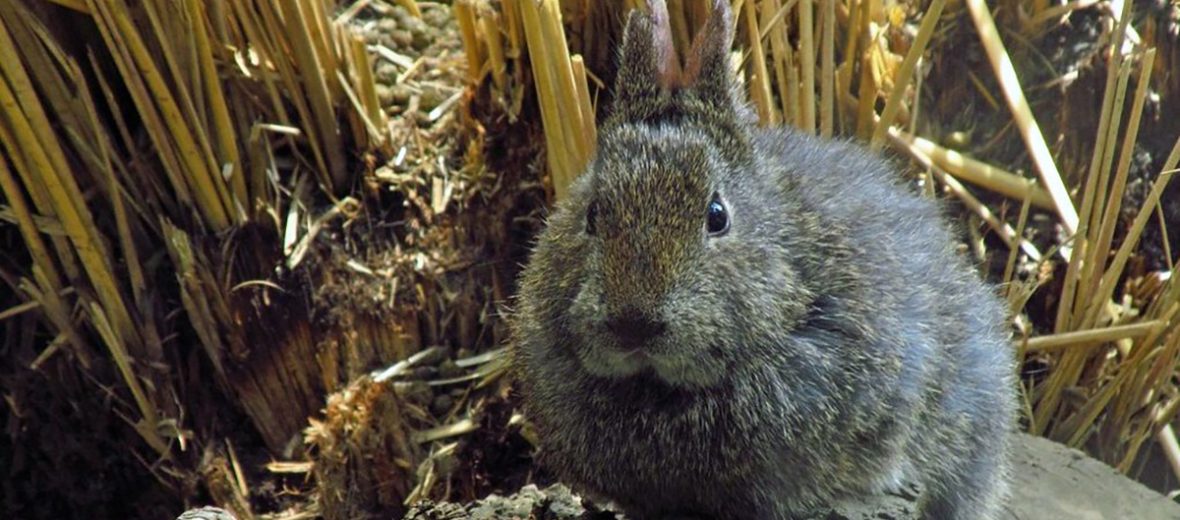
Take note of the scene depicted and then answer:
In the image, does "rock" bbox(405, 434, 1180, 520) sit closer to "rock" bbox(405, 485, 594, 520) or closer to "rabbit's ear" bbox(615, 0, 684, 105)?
"rock" bbox(405, 485, 594, 520)

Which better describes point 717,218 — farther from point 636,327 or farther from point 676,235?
point 636,327

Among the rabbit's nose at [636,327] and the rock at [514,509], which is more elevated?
the rabbit's nose at [636,327]

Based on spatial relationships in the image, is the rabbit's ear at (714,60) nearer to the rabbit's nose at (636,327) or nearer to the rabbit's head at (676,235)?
the rabbit's head at (676,235)

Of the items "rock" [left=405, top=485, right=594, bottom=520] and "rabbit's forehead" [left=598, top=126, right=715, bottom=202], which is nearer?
"rabbit's forehead" [left=598, top=126, right=715, bottom=202]

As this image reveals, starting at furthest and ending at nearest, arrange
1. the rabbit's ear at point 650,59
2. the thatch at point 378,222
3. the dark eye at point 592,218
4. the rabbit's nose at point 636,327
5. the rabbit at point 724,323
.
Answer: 1. the thatch at point 378,222
2. the rabbit's ear at point 650,59
3. the dark eye at point 592,218
4. the rabbit at point 724,323
5. the rabbit's nose at point 636,327

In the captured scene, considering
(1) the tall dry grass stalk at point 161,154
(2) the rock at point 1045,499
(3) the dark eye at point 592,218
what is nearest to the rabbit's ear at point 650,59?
(3) the dark eye at point 592,218

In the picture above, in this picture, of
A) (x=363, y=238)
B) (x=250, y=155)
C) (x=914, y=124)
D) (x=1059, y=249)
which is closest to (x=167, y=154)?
(x=250, y=155)

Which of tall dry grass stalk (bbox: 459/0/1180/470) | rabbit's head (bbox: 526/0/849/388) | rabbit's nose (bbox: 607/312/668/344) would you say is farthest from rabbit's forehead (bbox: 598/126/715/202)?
tall dry grass stalk (bbox: 459/0/1180/470)

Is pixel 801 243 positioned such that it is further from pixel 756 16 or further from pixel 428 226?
pixel 428 226
